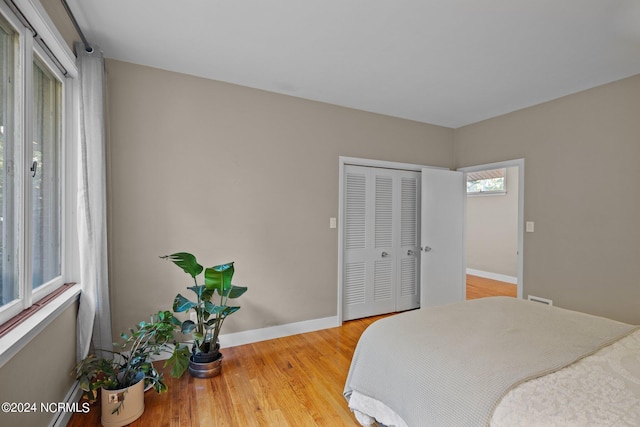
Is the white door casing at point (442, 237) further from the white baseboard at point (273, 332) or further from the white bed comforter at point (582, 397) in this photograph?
the white bed comforter at point (582, 397)

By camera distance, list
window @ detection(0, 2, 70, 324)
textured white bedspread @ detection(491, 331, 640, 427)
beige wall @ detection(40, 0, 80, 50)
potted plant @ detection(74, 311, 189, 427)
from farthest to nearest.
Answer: potted plant @ detection(74, 311, 189, 427), beige wall @ detection(40, 0, 80, 50), window @ detection(0, 2, 70, 324), textured white bedspread @ detection(491, 331, 640, 427)

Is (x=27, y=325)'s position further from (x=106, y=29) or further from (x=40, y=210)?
(x=106, y=29)

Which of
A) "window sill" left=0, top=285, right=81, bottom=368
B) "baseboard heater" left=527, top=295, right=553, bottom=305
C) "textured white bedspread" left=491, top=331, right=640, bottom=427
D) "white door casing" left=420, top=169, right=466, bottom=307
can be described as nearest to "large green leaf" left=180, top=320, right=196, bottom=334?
"window sill" left=0, top=285, right=81, bottom=368

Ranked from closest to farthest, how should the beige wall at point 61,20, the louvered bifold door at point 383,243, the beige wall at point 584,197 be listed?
the beige wall at point 61,20
the beige wall at point 584,197
the louvered bifold door at point 383,243

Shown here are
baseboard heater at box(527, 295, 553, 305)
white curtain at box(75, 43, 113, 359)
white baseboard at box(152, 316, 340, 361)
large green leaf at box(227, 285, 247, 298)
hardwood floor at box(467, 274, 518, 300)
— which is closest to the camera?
white curtain at box(75, 43, 113, 359)

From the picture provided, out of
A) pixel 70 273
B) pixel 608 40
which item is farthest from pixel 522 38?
pixel 70 273

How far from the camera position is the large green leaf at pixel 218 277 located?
7.83ft

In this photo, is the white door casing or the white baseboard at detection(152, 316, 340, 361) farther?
the white door casing

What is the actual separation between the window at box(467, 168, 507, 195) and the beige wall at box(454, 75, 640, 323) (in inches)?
106

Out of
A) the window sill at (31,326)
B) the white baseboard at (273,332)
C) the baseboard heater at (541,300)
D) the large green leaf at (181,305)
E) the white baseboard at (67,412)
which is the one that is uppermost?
the window sill at (31,326)

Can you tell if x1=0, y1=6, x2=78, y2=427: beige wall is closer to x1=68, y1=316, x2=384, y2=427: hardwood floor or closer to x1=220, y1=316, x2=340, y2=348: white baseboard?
x1=68, y1=316, x2=384, y2=427: hardwood floor

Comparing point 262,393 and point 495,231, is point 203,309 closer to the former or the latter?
point 262,393

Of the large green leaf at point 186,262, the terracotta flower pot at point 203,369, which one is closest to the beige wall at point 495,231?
the terracotta flower pot at point 203,369

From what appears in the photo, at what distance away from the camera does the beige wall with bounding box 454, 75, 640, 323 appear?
106 inches
